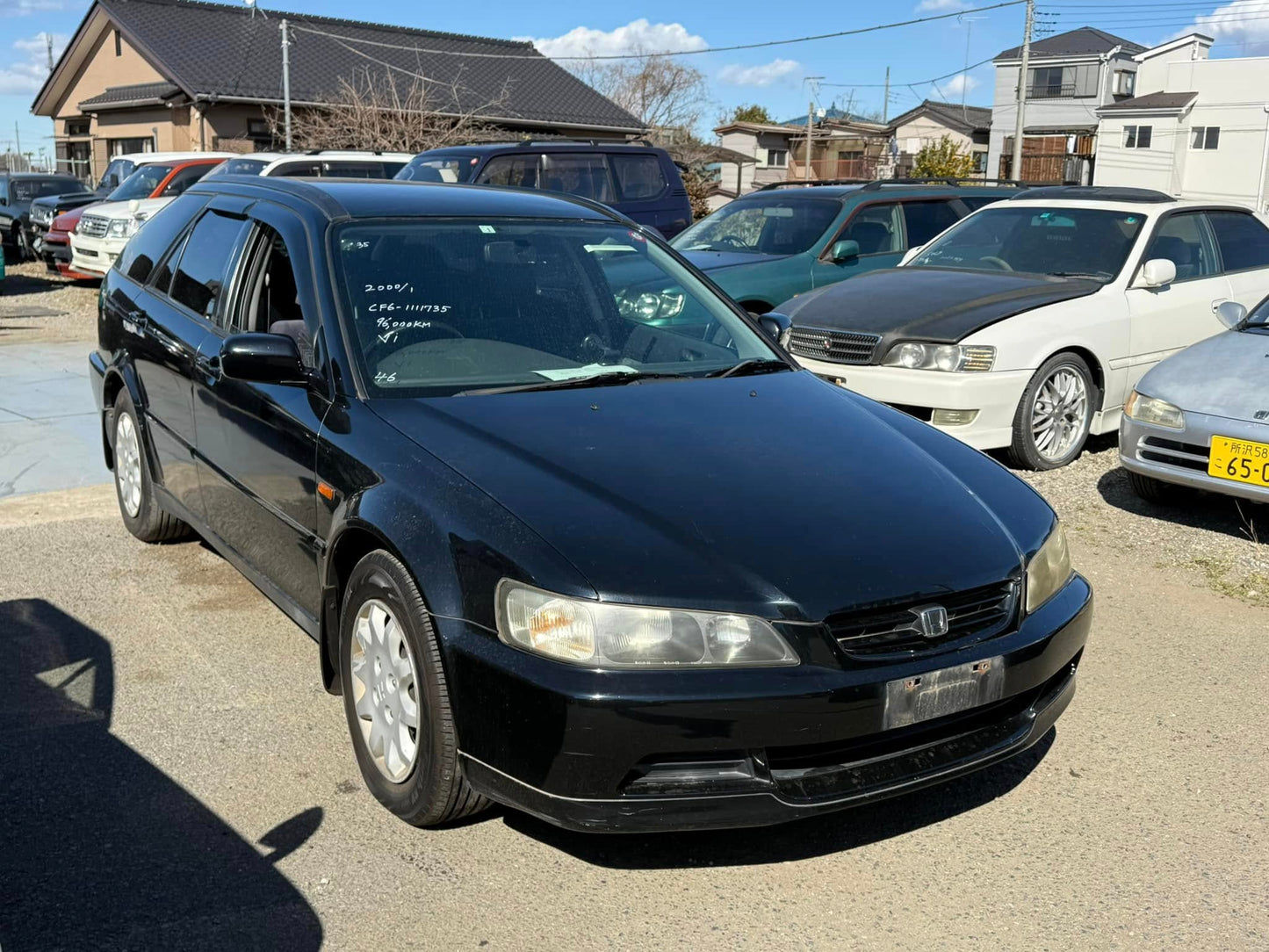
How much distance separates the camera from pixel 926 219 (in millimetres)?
10969

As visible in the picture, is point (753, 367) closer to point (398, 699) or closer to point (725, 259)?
point (398, 699)

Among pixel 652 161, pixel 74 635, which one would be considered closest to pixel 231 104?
pixel 652 161

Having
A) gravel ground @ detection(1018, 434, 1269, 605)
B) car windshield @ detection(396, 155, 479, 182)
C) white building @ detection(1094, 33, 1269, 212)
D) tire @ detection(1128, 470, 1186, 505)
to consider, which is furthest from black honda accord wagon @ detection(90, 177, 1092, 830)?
white building @ detection(1094, 33, 1269, 212)

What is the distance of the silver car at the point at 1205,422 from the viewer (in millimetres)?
5906

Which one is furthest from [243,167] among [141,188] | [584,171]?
[584,171]

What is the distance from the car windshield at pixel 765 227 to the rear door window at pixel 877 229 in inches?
9.1

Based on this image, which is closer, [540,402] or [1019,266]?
[540,402]

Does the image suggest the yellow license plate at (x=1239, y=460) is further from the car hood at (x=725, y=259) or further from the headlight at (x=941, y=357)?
the car hood at (x=725, y=259)

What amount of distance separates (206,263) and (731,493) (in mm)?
2721

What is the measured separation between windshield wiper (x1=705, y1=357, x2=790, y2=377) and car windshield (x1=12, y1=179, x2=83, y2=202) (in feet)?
73.6

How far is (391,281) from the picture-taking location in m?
4.04

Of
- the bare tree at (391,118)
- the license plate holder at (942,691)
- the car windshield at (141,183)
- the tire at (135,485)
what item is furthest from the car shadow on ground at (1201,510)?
the bare tree at (391,118)

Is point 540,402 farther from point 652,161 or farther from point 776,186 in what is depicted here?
point 652,161

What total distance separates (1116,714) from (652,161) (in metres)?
10.5
